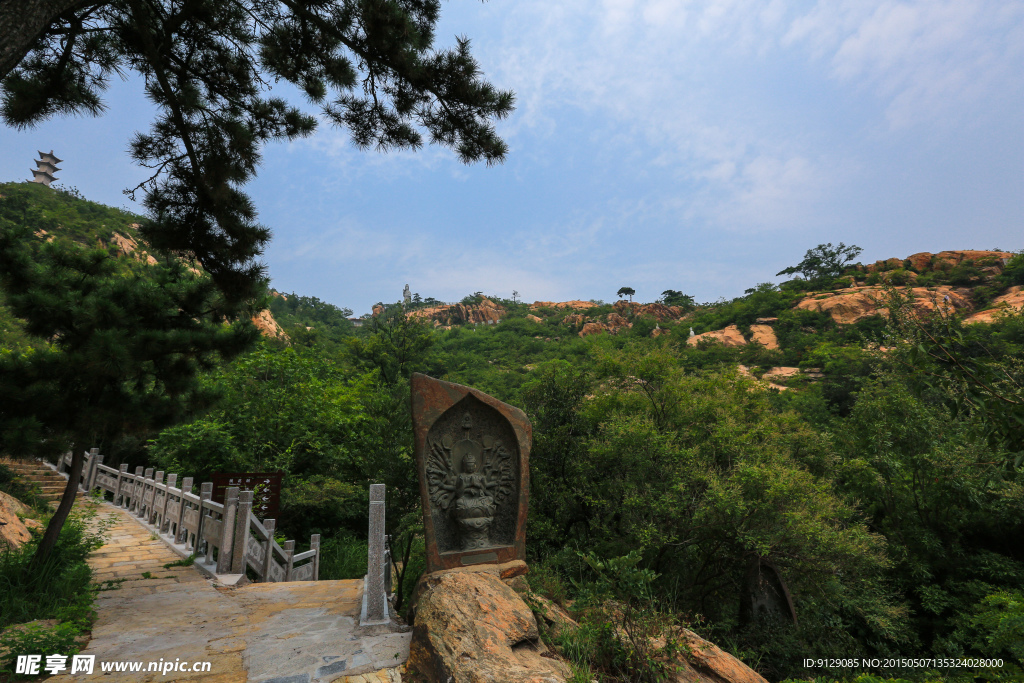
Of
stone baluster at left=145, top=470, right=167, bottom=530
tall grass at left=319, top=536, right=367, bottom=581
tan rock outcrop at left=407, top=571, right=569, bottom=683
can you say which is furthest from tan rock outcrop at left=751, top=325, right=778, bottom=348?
stone baluster at left=145, top=470, right=167, bottom=530

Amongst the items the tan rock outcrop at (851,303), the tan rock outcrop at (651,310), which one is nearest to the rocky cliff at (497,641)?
the tan rock outcrop at (851,303)

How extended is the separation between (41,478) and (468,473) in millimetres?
13020

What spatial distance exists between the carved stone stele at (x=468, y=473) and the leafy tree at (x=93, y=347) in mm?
2406

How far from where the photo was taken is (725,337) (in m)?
31.2

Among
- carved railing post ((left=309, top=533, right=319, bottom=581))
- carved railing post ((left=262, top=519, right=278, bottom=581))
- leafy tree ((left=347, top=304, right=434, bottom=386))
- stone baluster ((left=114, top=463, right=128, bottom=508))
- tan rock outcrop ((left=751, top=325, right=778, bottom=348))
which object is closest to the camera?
carved railing post ((left=262, top=519, right=278, bottom=581))

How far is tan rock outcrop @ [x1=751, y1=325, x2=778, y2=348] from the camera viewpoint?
29181mm

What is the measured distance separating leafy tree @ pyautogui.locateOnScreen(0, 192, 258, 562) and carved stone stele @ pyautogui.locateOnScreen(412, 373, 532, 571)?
2.41 meters

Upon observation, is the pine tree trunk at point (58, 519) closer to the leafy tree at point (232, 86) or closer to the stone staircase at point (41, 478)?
the leafy tree at point (232, 86)

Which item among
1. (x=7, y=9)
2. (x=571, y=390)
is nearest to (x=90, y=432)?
(x=7, y=9)

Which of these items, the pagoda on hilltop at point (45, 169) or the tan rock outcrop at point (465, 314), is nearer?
the pagoda on hilltop at point (45, 169)

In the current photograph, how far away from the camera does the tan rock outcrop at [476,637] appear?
121 inches

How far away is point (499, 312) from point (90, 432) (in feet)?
179

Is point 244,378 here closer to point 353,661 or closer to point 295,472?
point 295,472

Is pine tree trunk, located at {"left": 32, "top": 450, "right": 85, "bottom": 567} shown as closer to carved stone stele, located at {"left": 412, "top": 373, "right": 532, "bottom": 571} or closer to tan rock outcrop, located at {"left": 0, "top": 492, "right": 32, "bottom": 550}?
tan rock outcrop, located at {"left": 0, "top": 492, "right": 32, "bottom": 550}
